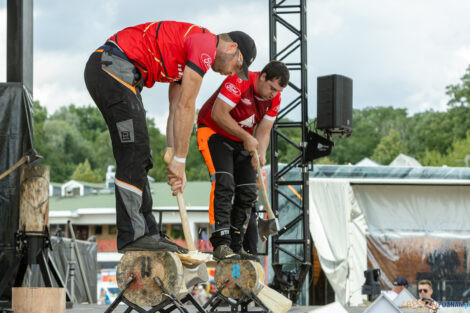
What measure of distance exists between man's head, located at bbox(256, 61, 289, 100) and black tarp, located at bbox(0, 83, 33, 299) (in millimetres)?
2273

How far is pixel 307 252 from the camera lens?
9.82 m

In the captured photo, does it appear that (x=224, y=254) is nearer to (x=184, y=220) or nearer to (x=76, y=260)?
(x=184, y=220)

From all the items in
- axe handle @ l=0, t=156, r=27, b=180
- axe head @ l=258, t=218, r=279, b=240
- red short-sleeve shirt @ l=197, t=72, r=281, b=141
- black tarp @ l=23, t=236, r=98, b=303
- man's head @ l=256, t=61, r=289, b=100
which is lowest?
black tarp @ l=23, t=236, r=98, b=303

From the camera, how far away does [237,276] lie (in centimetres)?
397

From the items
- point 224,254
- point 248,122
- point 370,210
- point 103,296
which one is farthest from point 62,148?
point 224,254

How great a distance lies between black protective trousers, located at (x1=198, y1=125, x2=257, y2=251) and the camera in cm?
416

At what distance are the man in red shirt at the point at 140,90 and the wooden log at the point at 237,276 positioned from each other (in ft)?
2.75

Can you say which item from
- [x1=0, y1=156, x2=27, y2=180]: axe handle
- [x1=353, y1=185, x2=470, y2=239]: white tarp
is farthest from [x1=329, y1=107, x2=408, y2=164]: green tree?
[x1=0, y1=156, x2=27, y2=180]: axe handle

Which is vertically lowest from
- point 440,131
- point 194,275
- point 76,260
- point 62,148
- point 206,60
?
point 76,260

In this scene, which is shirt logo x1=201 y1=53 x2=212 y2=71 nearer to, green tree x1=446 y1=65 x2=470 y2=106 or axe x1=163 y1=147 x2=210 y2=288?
axe x1=163 y1=147 x2=210 y2=288

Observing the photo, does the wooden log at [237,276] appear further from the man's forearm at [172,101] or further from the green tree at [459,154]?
the green tree at [459,154]

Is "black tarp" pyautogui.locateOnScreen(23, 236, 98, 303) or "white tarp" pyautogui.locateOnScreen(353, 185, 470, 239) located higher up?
"white tarp" pyautogui.locateOnScreen(353, 185, 470, 239)

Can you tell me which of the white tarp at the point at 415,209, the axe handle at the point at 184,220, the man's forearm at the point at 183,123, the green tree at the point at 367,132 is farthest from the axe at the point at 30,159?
the green tree at the point at 367,132

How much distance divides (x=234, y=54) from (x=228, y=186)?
1091mm
